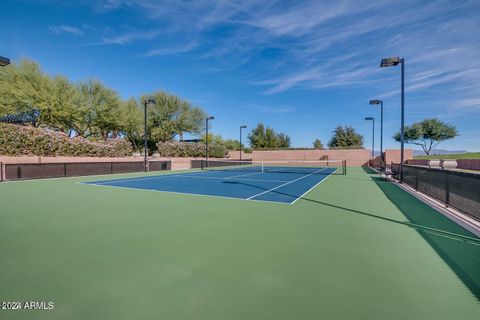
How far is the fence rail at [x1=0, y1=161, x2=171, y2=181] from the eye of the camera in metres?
16.5

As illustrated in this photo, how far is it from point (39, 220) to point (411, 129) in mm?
84593

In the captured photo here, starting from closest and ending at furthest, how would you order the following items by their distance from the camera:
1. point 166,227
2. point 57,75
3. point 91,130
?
point 166,227 < point 57,75 < point 91,130

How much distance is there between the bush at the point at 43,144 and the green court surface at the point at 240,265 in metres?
15.7

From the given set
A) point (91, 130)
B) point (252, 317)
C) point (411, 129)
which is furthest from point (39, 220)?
point (411, 129)

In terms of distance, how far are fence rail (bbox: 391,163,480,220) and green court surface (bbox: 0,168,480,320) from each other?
0.83 meters

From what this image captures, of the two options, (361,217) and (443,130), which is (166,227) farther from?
(443,130)

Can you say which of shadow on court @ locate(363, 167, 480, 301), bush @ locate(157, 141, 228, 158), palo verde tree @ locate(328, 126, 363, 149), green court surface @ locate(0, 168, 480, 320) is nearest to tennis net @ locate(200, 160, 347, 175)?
bush @ locate(157, 141, 228, 158)

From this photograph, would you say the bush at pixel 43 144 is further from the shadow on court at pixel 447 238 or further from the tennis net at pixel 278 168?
the shadow on court at pixel 447 238

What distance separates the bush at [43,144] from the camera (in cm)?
1850

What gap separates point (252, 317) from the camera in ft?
8.51

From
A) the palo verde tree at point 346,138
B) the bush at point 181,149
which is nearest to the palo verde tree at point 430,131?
the palo verde tree at point 346,138

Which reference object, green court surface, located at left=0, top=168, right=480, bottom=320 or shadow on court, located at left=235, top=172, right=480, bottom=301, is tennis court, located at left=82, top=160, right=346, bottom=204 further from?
green court surface, located at left=0, top=168, right=480, bottom=320

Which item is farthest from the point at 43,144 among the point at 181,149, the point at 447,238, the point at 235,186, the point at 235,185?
the point at 447,238

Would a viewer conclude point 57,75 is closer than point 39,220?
No
